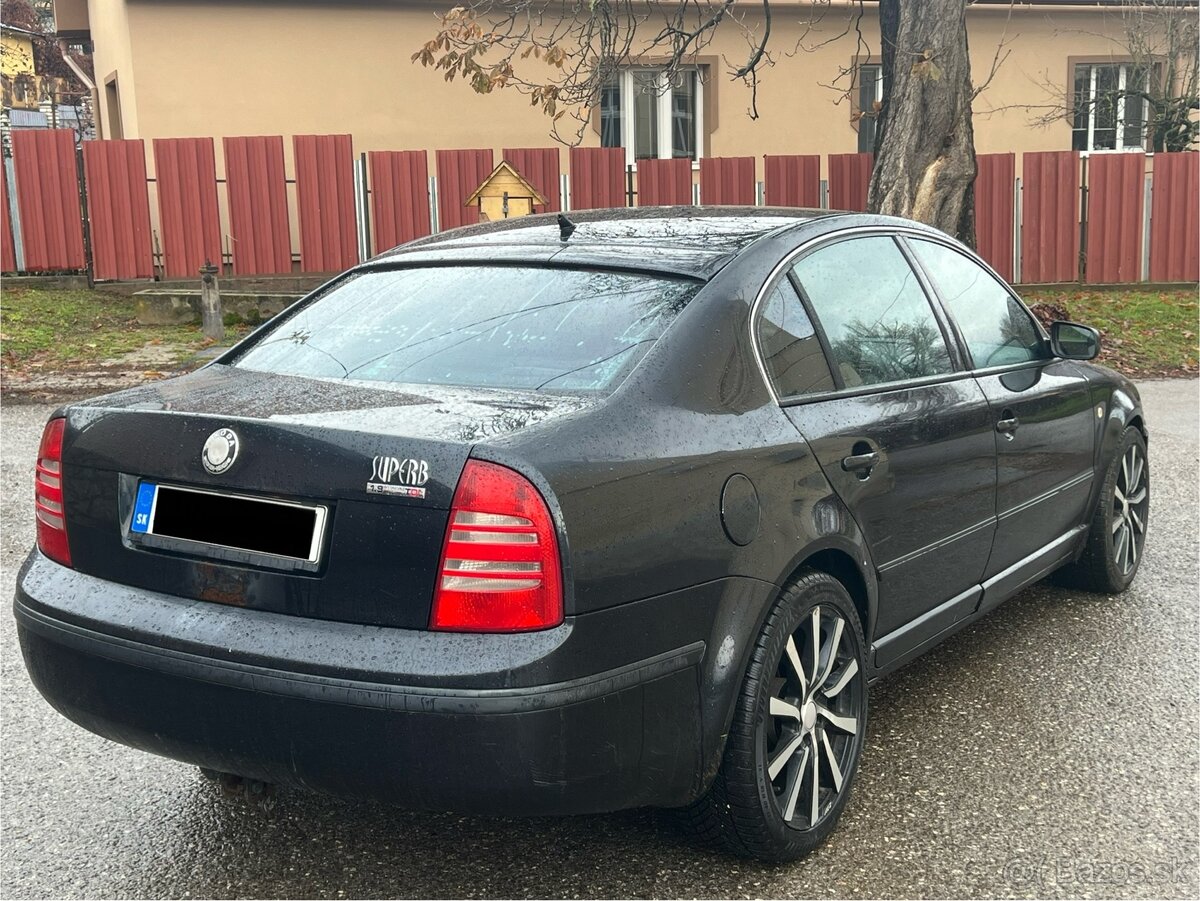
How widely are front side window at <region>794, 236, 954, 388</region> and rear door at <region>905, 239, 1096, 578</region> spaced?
194 mm

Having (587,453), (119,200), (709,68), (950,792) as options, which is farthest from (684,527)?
(709,68)

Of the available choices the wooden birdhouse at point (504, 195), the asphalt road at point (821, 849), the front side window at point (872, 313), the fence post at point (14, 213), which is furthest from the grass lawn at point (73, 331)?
the front side window at point (872, 313)

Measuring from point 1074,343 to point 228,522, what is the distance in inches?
129

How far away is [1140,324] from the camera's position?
14500 millimetres

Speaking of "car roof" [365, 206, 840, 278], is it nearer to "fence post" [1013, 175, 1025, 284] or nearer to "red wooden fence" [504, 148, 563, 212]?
"red wooden fence" [504, 148, 563, 212]

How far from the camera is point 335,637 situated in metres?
2.50

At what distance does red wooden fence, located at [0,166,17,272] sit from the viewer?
14.9 meters

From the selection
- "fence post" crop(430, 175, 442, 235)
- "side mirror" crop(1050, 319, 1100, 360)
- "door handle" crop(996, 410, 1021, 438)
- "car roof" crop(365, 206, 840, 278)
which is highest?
"fence post" crop(430, 175, 442, 235)

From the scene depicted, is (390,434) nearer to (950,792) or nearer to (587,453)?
(587,453)

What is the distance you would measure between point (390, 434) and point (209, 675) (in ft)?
2.07

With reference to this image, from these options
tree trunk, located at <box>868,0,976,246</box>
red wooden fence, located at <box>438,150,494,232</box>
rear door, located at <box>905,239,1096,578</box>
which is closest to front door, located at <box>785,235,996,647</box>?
rear door, located at <box>905,239,1096,578</box>

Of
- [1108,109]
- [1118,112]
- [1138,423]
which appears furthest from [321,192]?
[1118,112]

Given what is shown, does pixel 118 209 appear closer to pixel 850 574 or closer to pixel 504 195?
pixel 504 195

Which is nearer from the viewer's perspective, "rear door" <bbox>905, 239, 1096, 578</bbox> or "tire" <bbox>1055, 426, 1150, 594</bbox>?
"rear door" <bbox>905, 239, 1096, 578</bbox>
